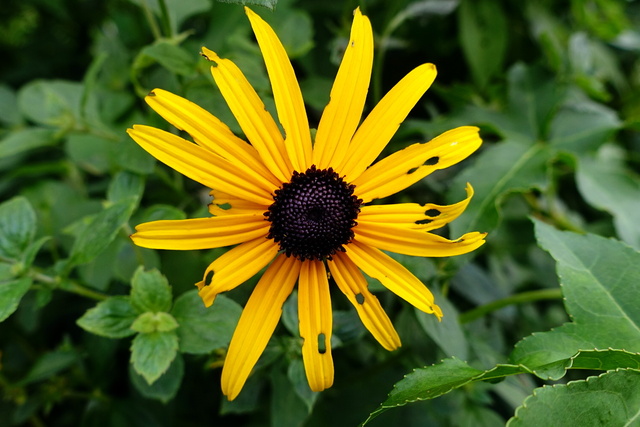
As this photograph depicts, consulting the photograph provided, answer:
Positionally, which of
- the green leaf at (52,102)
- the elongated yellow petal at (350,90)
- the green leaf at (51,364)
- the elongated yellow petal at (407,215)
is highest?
the elongated yellow petal at (350,90)

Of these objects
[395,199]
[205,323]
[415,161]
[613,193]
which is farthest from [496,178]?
[205,323]

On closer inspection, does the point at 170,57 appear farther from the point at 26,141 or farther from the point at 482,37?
the point at 482,37

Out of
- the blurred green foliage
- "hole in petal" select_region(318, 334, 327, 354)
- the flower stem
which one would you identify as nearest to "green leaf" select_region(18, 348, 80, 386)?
the blurred green foliage

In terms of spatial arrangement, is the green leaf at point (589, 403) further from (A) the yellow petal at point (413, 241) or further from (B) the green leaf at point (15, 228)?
(B) the green leaf at point (15, 228)

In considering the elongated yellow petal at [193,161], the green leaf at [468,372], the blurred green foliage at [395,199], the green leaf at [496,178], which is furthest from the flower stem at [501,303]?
the elongated yellow petal at [193,161]

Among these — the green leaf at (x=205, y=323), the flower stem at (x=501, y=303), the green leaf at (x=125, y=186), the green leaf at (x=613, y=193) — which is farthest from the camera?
the green leaf at (x=613, y=193)

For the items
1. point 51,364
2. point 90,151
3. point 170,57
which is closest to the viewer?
point 170,57

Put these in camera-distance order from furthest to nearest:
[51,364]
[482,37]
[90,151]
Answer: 1. [482,37]
2. [90,151]
3. [51,364]

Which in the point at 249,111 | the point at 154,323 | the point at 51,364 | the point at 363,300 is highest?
the point at 249,111
